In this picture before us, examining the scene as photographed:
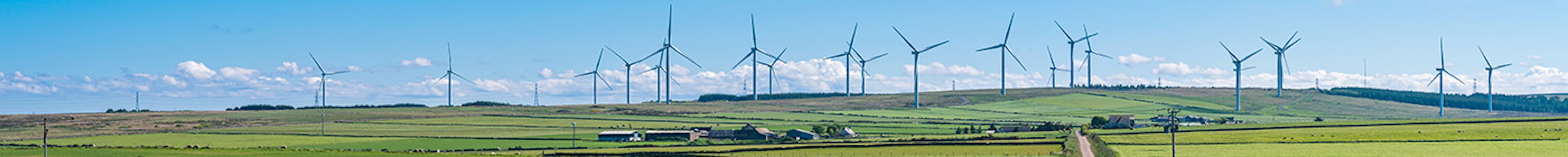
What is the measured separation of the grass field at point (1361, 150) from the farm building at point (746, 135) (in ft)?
120

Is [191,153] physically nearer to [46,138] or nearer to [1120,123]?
[46,138]

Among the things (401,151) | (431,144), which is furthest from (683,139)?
(401,151)

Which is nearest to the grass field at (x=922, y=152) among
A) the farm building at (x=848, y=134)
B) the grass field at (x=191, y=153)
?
the grass field at (x=191, y=153)

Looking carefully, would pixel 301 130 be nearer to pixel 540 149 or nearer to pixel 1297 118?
pixel 540 149

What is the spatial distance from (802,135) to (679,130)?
15.4 metres

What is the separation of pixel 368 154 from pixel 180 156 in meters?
10.2

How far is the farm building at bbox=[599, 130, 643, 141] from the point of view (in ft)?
397

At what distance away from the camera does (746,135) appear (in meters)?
129

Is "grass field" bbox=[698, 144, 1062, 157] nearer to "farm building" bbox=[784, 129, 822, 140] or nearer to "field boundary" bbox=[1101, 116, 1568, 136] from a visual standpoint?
"field boundary" bbox=[1101, 116, 1568, 136]

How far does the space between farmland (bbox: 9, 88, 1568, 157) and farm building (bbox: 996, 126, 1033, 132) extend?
14.3ft

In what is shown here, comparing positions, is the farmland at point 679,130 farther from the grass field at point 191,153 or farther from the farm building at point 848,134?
the farm building at point 848,134

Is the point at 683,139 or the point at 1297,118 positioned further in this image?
the point at 1297,118

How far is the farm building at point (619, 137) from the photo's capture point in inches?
4761

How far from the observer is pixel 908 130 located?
141250mm
